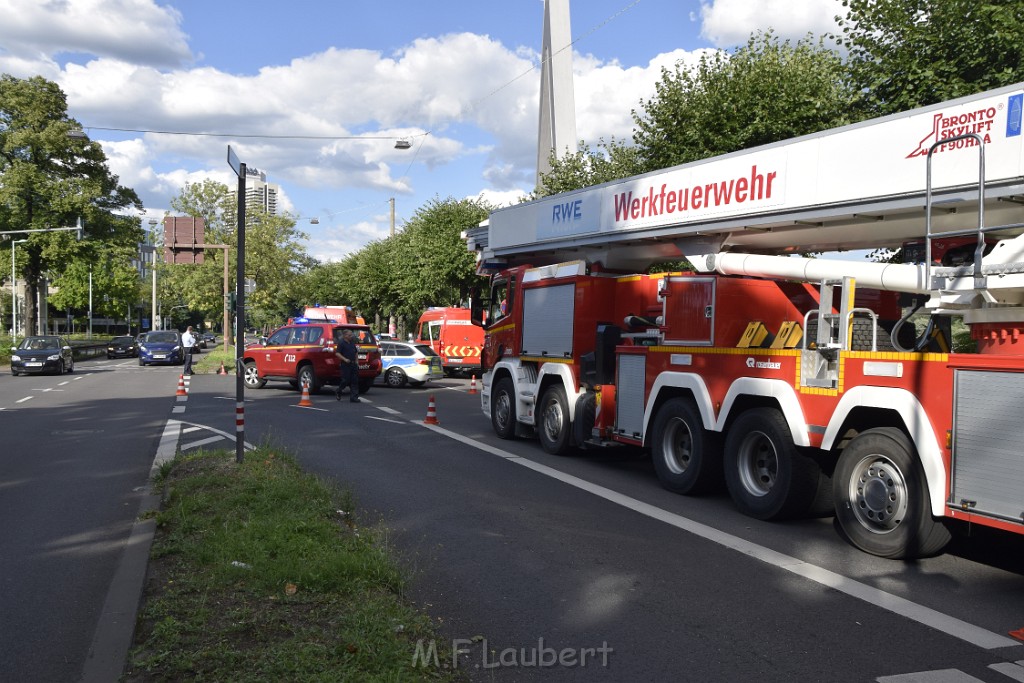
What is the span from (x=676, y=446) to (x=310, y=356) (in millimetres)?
15260

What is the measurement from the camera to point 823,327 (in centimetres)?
752

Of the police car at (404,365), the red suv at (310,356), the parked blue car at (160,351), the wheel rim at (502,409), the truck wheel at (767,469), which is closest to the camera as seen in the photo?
the truck wheel at (767,469)

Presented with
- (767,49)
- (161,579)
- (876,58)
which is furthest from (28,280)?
(161,579)

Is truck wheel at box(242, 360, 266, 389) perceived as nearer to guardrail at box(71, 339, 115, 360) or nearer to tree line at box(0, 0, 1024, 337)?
tree line at box(0, 0, 1024, 337)

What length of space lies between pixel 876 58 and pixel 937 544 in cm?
1342

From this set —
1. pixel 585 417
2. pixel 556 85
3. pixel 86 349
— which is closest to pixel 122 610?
pixel 585 417

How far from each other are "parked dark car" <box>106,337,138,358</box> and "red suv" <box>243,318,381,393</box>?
32.5 metres

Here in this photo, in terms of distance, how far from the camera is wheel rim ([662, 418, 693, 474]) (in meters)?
9.72

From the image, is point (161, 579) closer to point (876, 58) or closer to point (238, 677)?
point (238, 677)

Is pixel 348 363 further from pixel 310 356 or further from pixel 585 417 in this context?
pixel 585 417

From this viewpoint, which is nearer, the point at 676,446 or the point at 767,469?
the point at 767,469

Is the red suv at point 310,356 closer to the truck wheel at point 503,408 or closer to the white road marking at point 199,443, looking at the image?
the truck wheel at point 503,408

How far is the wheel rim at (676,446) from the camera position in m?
9.72

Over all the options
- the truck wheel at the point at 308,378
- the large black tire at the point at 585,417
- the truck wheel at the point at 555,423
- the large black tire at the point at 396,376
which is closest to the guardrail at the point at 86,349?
the large black tire at the point at 396,376
